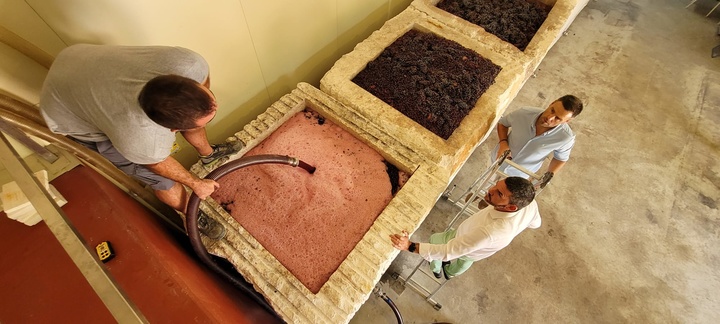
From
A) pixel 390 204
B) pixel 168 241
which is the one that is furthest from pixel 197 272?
pixel 390 204

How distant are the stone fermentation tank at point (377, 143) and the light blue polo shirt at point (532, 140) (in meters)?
0.22

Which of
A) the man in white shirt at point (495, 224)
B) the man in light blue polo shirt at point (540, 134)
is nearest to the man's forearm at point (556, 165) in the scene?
the man in light blue polo shirt at point (540, 134)

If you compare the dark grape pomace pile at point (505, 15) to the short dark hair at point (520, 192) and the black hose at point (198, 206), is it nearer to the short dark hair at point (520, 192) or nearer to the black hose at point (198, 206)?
the short dark hair at point (520, 192)

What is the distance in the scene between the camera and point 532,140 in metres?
2.57

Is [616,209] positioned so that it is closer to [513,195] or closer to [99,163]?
[513,195]

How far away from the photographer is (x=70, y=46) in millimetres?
1773

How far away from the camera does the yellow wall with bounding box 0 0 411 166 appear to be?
1725mm

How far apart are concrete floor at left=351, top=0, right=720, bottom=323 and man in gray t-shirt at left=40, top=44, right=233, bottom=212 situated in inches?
88.1

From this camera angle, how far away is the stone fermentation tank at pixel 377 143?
6.64ft

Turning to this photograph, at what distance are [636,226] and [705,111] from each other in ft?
7.75

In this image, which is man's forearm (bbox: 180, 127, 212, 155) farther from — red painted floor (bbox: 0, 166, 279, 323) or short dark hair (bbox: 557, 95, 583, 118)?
short dark hair (bbox: 557, 95, 583, 118)

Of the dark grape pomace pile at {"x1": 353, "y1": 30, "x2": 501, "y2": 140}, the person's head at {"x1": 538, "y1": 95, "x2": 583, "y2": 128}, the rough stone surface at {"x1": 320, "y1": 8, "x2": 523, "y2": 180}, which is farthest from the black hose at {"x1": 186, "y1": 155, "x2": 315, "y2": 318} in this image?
the person's head at {"x1": 538, "y1": 95, "x2": 583, "y2": 128}

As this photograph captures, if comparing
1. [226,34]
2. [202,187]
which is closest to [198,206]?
[202,187]

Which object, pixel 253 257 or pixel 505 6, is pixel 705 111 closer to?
pixel 505 6
